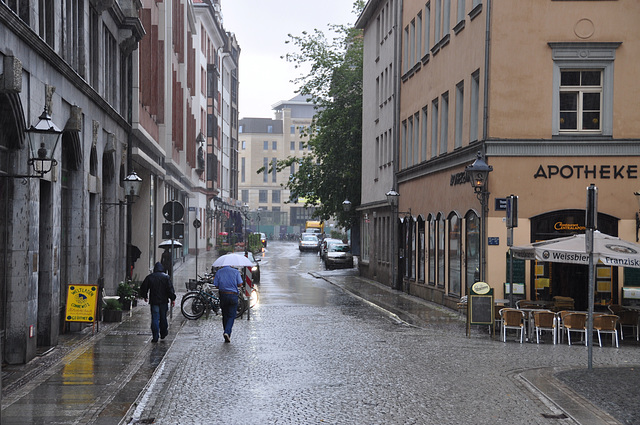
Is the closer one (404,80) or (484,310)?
(484,310)

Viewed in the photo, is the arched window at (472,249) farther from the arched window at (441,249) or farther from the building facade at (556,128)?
the arched window at (441,249)

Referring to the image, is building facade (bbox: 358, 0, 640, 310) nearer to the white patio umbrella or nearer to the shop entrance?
the shop entrance

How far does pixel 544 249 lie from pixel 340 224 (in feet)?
122

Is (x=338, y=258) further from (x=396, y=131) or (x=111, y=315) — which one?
(x=111, y=315)

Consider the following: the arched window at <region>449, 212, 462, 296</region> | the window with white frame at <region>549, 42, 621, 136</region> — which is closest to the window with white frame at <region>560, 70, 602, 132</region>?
the window with white frame at <region>549, 42, 621, 136</region>

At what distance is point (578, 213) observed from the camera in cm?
2338

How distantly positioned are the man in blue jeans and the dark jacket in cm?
101

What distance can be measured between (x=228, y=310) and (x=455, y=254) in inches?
432

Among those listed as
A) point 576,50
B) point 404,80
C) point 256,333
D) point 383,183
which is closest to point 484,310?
point 256,333

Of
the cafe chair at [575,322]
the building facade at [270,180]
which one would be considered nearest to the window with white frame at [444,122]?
the cafe chair at [575,322]

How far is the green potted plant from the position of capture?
2144 cm

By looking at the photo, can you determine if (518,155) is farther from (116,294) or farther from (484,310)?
(116,294)

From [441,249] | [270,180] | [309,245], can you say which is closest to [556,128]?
[441,249]

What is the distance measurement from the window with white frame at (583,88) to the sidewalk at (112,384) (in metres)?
9.36
